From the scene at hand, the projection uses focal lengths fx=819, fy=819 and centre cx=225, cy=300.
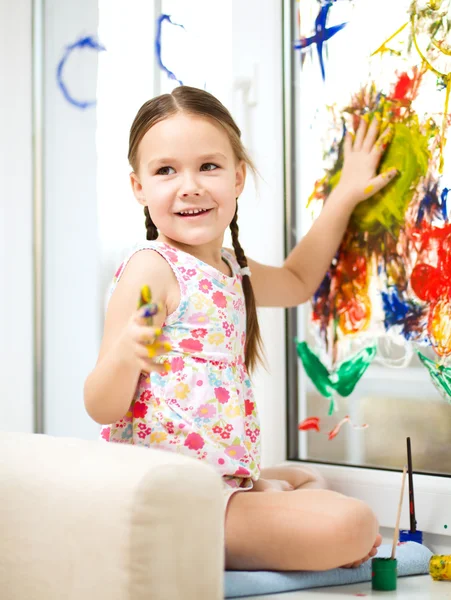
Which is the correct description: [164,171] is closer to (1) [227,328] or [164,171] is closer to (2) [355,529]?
(1) [227,328]

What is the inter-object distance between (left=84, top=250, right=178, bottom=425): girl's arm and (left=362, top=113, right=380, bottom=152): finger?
370 mm

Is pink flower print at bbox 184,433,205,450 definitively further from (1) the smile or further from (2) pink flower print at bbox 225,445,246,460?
(1) the smile

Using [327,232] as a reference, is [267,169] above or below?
above

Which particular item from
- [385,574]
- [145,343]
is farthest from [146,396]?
[385,574]

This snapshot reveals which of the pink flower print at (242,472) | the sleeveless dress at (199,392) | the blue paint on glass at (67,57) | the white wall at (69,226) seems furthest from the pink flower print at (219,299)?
the blue paint on glass at (67,57)

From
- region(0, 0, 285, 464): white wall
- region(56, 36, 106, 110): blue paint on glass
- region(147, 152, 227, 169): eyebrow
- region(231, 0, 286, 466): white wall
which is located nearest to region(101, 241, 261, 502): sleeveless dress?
region(147, 152, 227, 169): eyebrow

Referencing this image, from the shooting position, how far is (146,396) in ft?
3.60

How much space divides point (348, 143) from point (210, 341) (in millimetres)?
399

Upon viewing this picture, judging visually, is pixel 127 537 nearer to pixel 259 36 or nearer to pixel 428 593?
pixel 428 593

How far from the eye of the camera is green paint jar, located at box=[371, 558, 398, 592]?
3.27 ft

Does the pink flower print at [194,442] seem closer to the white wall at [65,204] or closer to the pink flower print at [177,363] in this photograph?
the pink flower print at [177,363]

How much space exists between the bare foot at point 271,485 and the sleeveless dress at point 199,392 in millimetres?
18

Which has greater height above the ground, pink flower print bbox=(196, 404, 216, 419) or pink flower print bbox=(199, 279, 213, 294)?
pink flower print bbox=(199, 279, 213, 294)

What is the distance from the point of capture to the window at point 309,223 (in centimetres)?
119
